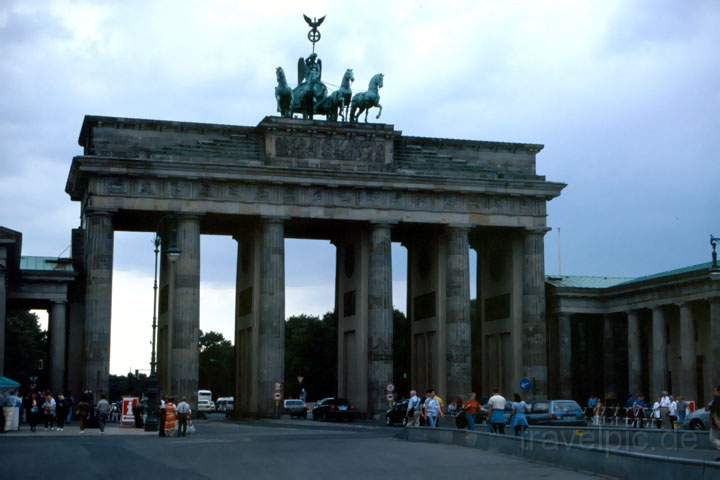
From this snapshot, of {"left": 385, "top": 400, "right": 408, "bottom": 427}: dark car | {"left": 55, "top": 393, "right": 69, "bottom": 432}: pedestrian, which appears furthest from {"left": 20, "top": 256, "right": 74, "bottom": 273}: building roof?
{"left": 385, "top": 400, "right": 408, "bottom": 427}: dark car

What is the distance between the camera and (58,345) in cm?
7206

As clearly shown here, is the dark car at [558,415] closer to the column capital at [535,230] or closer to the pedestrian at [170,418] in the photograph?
the pedestrian at [170,418]

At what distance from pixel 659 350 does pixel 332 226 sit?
23991mm

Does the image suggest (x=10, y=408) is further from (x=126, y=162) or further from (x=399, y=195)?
(x=399, y=195)

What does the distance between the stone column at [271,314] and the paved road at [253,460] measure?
27.5 meters

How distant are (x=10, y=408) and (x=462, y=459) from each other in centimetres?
2777

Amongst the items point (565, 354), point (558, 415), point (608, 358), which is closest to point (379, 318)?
point (565, 354)

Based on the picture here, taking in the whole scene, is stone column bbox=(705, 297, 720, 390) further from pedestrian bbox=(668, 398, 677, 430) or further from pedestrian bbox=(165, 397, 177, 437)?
pedestrian bbox=(165, 397, 177, 437)

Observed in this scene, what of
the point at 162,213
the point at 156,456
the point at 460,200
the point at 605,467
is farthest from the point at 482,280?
the point at 605,467

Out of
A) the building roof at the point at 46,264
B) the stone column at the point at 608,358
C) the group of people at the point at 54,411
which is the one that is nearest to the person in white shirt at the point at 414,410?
the group of people at the point at 54,411

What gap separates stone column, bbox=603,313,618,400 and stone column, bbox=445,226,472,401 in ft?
45.0

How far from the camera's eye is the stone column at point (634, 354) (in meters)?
82.3

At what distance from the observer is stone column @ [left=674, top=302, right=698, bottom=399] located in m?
74.8

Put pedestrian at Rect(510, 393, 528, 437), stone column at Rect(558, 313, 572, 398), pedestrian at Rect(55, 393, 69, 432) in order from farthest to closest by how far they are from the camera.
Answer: stone column at Rect(558, 313, 572, 398) → pedestrian at Rect(55, 393, 69, 432) → pedestrian at Rect(510, 393, 528, 437)
